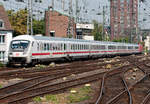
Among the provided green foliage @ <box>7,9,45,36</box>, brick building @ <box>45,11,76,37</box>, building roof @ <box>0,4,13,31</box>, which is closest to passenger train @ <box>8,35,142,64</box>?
building roof @ <box>0,4,13,31</box>

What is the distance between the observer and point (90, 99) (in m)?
9.89

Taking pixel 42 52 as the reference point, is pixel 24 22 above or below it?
above

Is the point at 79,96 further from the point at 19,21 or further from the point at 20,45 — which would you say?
the point at 19,21

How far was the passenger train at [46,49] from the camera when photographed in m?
23.4

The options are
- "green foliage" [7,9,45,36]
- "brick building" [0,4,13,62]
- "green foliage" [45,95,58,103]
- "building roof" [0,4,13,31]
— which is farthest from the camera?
"green foliage" [7,9,45,36]

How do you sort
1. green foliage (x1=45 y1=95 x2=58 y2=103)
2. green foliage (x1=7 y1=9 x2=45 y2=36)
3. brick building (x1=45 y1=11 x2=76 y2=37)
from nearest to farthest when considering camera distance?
green foliage (x1=45 y1=95 x2=58 y2=103) < green foliage (x1=7 y1=9 x2=45 y2=36) < brick building (x1=45 y1=11 x2=76 y2=37)

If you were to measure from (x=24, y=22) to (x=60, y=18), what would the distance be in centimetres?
1095

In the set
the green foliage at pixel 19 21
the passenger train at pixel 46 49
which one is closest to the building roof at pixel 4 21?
the passenger train at pixel 46 49

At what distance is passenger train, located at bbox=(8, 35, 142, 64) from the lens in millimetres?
23422

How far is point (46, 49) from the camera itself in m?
26.6

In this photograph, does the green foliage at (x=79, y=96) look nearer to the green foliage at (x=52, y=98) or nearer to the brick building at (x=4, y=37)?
the green foliage at (x=52, y=98)

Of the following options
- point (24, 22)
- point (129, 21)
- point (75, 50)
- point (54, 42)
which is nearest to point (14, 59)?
point (54, 42)

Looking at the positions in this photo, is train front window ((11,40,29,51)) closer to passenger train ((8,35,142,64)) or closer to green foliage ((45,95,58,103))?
passenger train ((8,35,142,64))

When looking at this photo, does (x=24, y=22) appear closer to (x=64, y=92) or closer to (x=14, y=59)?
(x=14, y=59)
